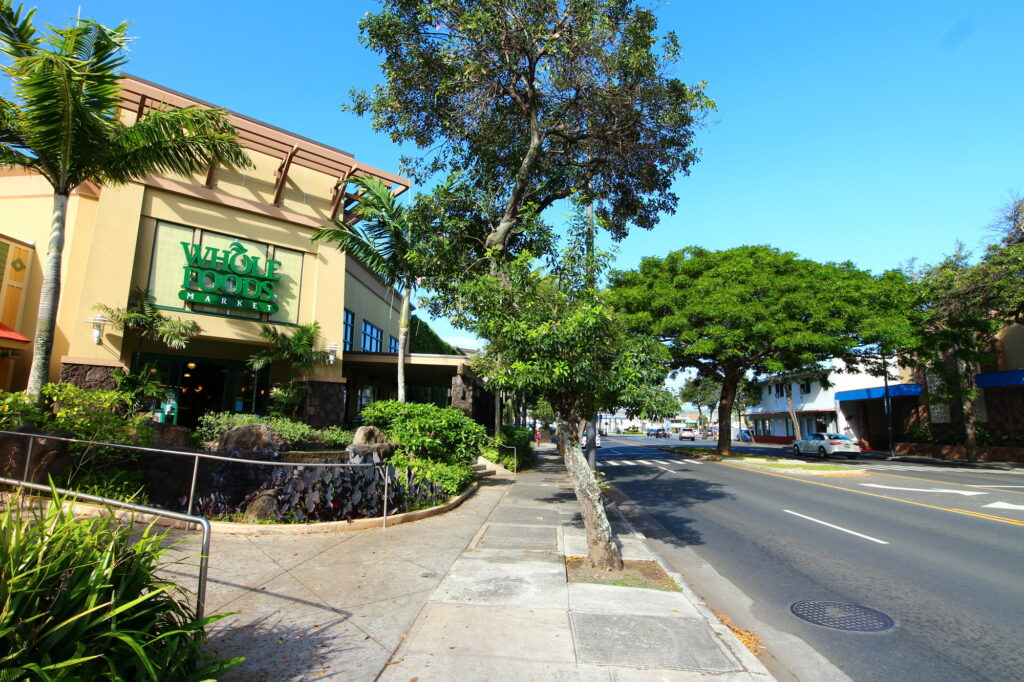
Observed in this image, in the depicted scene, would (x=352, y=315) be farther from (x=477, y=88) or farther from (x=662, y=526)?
(x=662, y=526)

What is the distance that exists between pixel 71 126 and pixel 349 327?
13.1 meters

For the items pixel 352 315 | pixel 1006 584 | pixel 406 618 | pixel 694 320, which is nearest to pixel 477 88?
pixel 406 618

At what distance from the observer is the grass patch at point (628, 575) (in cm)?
611

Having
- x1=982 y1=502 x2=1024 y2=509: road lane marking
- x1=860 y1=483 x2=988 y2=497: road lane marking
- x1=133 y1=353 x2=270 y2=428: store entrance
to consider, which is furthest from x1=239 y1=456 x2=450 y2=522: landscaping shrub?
x1=860 y1=483 x2=988 y2=497: road lane marking

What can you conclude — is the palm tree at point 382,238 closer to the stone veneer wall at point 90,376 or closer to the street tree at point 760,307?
the stone veneer wall at point 90,376

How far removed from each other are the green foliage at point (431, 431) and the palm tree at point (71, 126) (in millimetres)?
6356

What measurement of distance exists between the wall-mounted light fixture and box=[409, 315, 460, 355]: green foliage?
14219mm

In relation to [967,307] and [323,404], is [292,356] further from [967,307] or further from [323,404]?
[967,307]

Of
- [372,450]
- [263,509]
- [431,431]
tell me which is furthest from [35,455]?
[431,431]

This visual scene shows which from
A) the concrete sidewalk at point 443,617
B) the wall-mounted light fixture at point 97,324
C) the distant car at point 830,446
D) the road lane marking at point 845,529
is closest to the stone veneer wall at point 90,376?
the wall-mounted light fixture at point 97,324

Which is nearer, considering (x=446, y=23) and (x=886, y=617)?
(x=886, y=617)

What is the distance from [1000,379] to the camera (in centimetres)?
2819

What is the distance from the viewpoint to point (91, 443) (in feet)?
24.7

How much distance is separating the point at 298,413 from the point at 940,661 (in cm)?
1652
